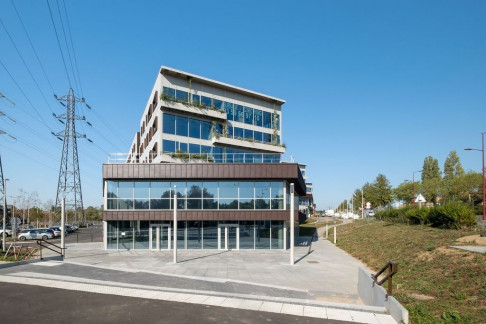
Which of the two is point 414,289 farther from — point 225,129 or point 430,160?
point 430,160

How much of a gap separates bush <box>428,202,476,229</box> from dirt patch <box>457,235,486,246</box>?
210 inches

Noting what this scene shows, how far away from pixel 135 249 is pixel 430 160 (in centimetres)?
9666

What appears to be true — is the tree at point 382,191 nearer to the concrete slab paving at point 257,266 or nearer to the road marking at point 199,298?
the concrete slab paving at point 257,266

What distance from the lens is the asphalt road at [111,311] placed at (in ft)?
32.4

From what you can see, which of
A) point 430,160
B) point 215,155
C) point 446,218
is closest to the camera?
point 446,218

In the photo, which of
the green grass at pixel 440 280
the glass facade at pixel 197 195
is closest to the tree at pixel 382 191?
the glass facade at pixel 197 195

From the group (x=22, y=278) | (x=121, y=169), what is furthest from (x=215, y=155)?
(x=22, y=278)

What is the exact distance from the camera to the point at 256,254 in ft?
89.0

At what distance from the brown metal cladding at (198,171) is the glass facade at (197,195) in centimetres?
89

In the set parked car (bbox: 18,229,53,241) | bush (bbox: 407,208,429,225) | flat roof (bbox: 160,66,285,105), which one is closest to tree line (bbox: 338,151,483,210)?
bush (bbox: 407,208,429,225)

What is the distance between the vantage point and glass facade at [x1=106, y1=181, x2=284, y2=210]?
29047mm

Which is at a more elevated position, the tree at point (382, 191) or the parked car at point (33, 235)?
the tree at point (382, 191)

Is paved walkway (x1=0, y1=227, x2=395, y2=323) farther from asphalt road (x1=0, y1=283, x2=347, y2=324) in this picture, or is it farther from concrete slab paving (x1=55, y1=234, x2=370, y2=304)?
asphalt road (x1=0, y1=283, x2=347, y2=324)

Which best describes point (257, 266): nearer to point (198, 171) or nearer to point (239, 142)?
point (198, 171)
